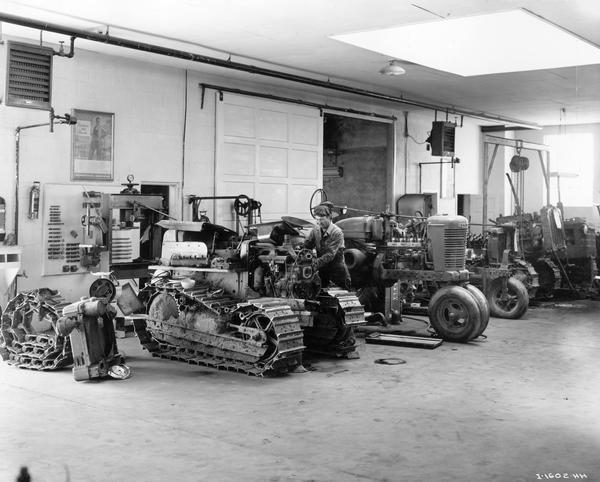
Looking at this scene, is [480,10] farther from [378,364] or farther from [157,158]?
[157,158]

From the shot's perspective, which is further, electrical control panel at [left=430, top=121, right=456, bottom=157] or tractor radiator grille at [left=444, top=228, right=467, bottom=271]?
electrical control panel at [left=430, top=121, right=456, bottom=157]

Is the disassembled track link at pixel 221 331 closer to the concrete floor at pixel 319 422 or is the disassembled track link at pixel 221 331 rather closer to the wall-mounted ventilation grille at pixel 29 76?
the concrete floor at pixel 319 422

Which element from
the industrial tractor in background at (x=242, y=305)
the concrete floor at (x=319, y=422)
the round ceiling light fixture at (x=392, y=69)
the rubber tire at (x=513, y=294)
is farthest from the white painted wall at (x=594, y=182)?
the industrial tractor in background at (x=242, y=305)

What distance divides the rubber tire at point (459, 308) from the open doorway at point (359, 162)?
6472mm

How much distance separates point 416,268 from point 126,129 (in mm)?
4654

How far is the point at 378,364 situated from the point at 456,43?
483 cm

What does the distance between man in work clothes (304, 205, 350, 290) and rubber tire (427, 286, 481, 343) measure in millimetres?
1298

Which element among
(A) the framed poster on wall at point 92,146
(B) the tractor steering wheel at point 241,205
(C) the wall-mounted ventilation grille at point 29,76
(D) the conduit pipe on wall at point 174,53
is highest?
(D) the conduit pipe on wall at point 174,53

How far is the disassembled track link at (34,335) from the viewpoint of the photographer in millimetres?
7629

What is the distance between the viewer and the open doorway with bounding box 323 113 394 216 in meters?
16.0

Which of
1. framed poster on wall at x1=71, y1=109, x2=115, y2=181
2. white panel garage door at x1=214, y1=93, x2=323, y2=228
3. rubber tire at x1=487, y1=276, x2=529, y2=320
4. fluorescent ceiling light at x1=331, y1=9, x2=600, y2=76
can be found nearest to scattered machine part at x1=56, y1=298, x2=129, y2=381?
framed poster on wall at x1=71, y1=109, x2=115, y2=181

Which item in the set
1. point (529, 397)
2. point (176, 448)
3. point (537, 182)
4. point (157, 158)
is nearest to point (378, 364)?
point (529, 397)

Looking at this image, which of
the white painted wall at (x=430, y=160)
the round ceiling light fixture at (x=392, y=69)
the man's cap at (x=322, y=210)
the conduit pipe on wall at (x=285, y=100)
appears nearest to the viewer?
the man's cap at (x=322, y=210)

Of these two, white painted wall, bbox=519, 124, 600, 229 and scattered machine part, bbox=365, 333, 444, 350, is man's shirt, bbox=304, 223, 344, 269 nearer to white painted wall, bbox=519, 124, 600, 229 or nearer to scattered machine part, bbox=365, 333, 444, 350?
scattered machine part, bbox=365, 333, 444, 350
